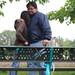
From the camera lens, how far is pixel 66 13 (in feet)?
70.5

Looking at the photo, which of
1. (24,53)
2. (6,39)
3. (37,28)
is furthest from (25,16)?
(6,39)

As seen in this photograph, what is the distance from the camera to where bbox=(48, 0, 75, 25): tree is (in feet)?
68.1

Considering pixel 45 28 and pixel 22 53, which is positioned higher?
pixel 45 28

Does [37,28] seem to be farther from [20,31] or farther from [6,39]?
[6,39]

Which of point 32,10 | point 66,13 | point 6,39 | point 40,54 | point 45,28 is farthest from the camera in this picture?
point 66,13

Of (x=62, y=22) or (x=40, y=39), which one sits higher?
(x=62, y=22)

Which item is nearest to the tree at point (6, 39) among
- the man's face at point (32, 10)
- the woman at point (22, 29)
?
the woman at point (22, 29)

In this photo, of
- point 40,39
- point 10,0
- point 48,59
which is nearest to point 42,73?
point 48,59

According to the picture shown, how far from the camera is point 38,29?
249 inches

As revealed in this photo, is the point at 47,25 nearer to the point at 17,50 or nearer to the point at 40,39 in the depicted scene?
the point at 40,39

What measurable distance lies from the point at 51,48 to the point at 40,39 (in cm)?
61

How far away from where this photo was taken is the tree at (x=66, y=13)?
20.7m

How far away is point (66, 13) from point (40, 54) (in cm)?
1589

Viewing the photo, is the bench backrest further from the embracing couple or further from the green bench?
the embracing couple
